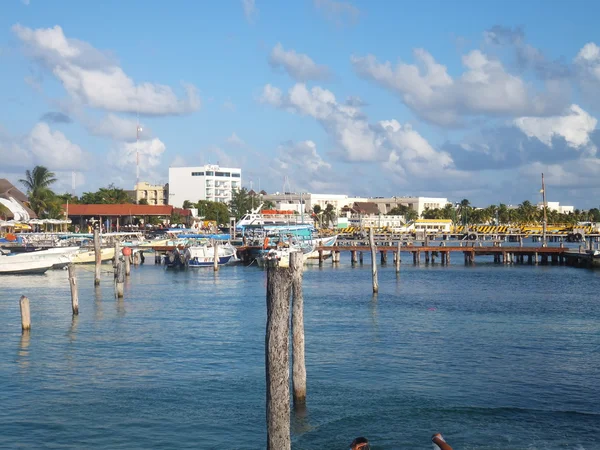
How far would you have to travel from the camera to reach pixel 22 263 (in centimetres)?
6944

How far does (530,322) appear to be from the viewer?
41.3 meters

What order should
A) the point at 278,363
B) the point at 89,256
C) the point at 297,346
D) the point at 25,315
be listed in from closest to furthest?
the point at 278,363 → the point at 297,346 → the point at 25,315 → the point at 89,256

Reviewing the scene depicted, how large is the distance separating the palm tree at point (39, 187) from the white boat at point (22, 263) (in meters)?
52.7

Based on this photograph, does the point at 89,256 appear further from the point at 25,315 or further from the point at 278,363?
the point at 278,363

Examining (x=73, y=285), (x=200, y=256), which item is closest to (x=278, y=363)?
(x=73, y=285)

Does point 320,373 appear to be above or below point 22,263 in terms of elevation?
below

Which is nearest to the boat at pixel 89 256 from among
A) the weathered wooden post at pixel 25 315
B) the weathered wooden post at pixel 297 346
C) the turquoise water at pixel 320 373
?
the turquoise water at pixel 320 373

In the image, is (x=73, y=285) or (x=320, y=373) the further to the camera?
(x=73, y=285)

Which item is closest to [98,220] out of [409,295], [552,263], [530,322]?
[552,263]

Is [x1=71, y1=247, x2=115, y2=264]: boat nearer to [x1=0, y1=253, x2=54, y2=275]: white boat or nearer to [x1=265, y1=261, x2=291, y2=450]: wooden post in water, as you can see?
[x1=0, y1=253, x2=54, y2=275]: white boat

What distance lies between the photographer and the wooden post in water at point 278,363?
51.9ft

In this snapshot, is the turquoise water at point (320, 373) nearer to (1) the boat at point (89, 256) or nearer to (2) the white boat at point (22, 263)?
(2) the white boat at point (22, 263)

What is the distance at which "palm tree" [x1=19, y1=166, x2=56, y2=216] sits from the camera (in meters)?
120

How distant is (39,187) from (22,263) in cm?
5463
